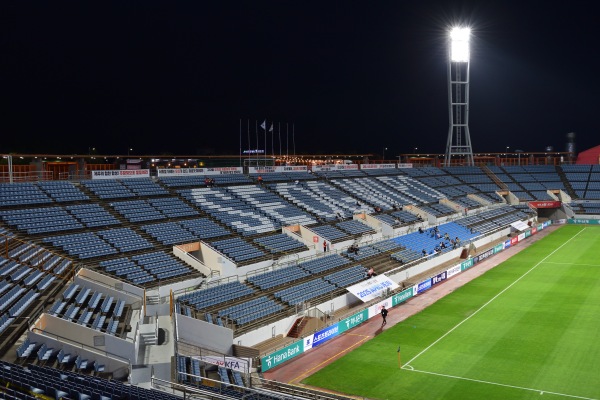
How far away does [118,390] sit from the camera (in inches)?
489

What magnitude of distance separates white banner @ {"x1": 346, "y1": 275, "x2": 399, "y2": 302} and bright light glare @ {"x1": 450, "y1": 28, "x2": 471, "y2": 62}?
47.0 metres

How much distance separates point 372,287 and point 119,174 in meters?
20.6

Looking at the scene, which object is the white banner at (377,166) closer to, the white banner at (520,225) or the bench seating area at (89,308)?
the white banner at (520,225)

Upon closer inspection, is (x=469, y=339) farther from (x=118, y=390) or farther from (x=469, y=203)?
(x=469, y=203)

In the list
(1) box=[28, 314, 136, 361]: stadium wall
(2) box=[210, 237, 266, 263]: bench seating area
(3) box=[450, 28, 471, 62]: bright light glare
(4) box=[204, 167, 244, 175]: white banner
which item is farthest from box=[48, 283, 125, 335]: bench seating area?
(3) box=[450, 28, 471, 62]: bright light glare

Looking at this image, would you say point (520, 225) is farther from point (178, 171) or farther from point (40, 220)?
point (40, 220)

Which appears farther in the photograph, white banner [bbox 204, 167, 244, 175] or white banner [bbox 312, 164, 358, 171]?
white banner [bbox 312, 164, 358, 171]

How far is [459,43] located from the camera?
71.9 meters

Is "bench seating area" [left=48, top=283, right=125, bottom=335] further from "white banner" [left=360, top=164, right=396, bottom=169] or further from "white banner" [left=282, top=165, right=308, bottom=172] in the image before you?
"white banner" [left=360, top=164, right=396, bottom=169]

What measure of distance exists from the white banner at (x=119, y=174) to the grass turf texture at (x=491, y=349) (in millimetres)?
23103

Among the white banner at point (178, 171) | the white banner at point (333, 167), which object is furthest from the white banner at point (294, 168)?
the white banner at point (178, 171)

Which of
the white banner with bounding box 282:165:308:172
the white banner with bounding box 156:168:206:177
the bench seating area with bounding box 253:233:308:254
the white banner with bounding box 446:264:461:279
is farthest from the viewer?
the white banner with bounding box 282:165:308:172

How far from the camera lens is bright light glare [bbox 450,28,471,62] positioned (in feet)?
236

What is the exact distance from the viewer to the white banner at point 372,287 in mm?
31984
